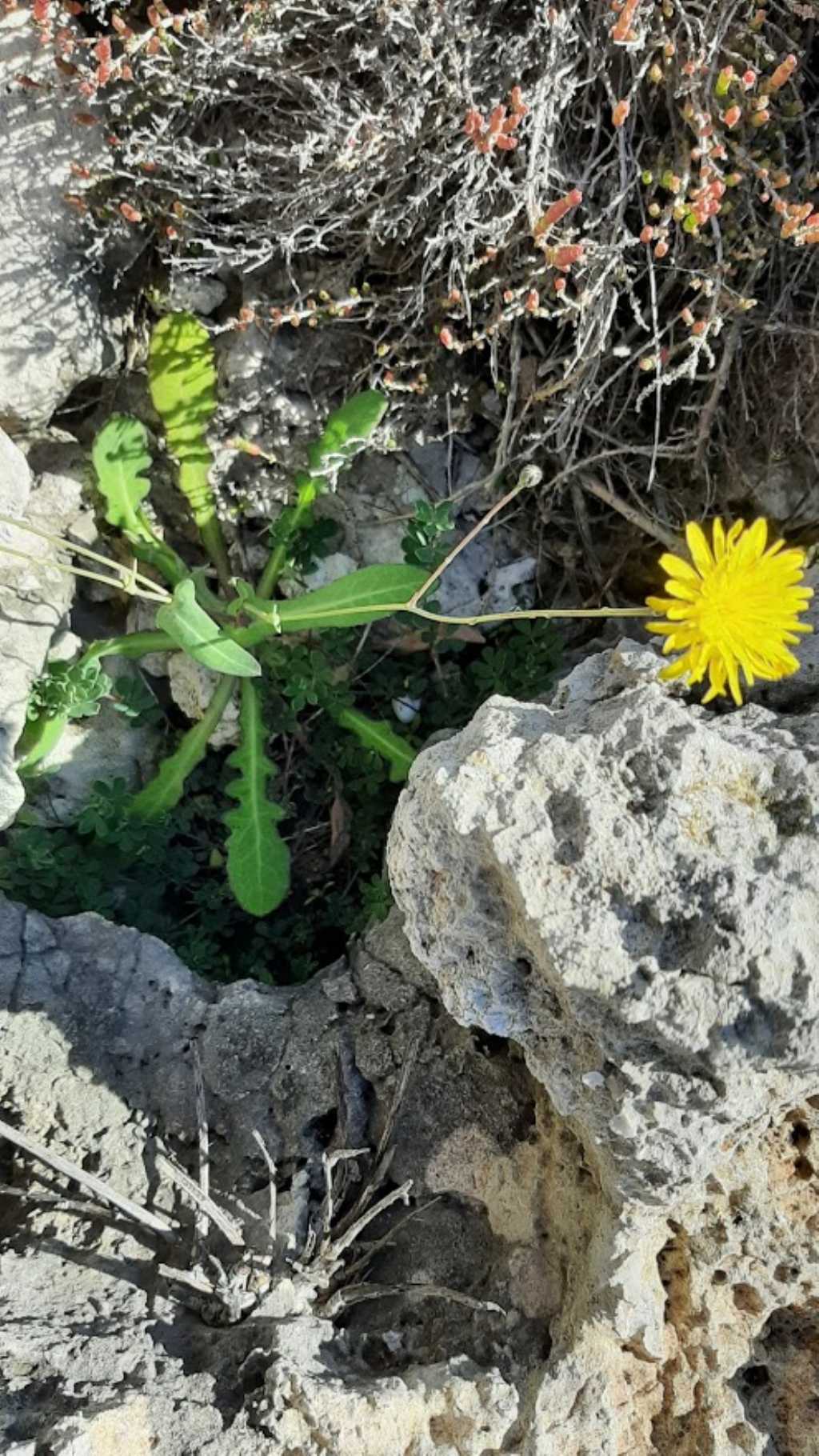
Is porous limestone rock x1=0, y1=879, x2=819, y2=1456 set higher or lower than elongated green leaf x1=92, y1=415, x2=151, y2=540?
lower

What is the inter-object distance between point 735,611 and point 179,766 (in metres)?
1.80

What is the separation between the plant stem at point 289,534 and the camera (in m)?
3.17

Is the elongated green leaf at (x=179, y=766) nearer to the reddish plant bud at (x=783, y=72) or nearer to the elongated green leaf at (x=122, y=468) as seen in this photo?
the elongated green leaf at (x=122, y=468)

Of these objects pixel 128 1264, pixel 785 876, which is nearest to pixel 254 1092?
pixel 128 1264

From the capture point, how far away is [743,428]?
122 inches

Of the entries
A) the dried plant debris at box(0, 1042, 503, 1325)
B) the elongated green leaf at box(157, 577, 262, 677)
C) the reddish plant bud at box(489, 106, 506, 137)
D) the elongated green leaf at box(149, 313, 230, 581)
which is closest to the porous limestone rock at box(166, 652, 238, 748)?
the elongated green leaf at box(149, 313, 230, 581)

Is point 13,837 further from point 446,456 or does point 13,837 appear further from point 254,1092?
point 446,456

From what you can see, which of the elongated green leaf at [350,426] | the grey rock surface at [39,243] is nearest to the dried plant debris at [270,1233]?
the elongated green leaf at [350,426]

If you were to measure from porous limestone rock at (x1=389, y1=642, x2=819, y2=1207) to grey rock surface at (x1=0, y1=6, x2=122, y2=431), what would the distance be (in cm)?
181

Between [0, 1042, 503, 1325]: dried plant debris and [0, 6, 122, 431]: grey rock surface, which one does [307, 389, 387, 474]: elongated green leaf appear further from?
[0, 1042, 503, 1325]: dried plant debris

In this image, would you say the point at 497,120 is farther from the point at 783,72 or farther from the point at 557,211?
the point at 783,72

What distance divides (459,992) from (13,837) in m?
1.60

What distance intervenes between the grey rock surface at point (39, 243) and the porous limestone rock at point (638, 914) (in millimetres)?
1813

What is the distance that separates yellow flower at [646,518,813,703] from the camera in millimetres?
2232
